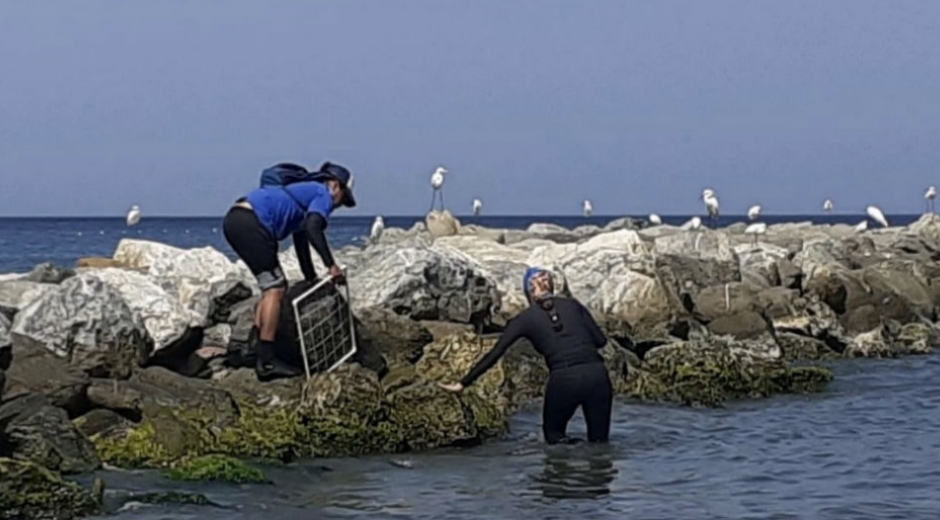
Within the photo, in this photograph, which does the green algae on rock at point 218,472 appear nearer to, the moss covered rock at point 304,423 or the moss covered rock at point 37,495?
the moss covered rock at point 304,423

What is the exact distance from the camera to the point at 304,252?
14477mm

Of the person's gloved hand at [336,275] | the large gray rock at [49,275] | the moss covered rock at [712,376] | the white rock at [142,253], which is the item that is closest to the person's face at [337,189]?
the person's gloved hand at [336,275]

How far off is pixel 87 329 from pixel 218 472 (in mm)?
3174

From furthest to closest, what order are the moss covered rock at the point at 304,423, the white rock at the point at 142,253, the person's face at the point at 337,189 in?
the white rock at the point at 142,253
the person's face at the point at 337,189
the moss covered rock at the point at 304,423

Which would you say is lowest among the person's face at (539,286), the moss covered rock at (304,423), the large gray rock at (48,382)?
the moss covered rock at (304,423)

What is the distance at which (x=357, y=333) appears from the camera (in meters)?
15.5

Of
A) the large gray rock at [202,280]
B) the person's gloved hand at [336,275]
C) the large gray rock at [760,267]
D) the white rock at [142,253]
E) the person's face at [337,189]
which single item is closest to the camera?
the person's gloved hand at [336,275]

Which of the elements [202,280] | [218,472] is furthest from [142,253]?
[218,472]

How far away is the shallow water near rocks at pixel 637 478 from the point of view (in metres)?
10.9

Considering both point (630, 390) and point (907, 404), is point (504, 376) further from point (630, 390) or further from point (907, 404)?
point (907, 404)

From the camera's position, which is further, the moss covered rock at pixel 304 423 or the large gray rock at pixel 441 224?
the large gray rock at pixel 441 224

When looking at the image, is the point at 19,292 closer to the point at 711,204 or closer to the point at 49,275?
the point at 49,275

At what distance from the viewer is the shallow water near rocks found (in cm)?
1093

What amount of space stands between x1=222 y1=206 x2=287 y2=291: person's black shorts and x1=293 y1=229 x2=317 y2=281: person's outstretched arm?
34 centimetres
